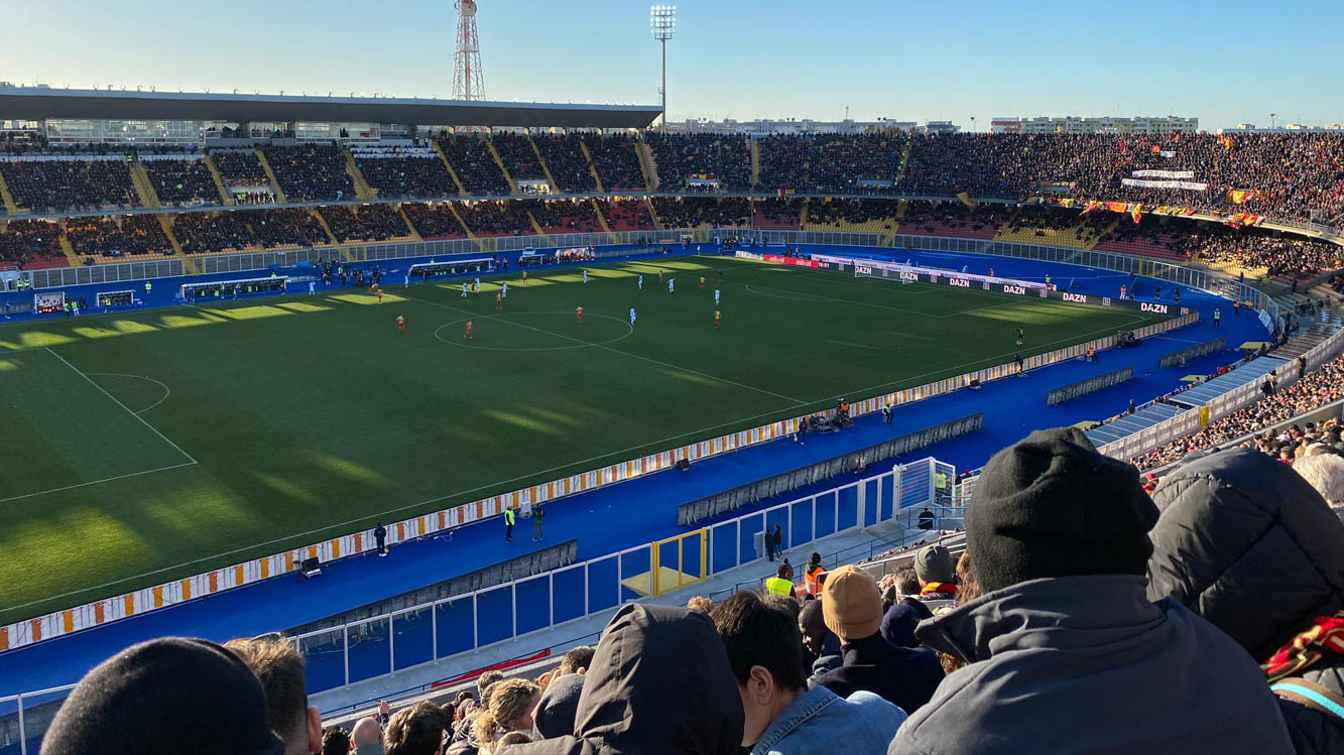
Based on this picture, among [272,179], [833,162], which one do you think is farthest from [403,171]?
[833,162]

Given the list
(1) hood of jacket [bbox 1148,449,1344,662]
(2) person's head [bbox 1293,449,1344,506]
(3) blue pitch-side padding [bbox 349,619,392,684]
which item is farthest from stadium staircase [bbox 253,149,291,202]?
(1) hood of jacket [bbox 1148,449,1344,662]

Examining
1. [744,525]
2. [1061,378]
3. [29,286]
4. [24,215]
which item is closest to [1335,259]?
[1061,378]

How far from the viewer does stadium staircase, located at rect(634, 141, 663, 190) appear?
10662cm

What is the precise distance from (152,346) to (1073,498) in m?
53.0

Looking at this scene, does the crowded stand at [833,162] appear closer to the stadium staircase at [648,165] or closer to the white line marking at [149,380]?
the stadium staircase at [648,165]

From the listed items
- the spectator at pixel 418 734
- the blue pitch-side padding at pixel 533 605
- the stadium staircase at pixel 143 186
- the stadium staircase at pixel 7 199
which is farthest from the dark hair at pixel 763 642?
the stadium staircase at pixel 143 186

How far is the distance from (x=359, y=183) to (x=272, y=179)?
23.5ft

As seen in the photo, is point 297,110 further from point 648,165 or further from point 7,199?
point 648,165

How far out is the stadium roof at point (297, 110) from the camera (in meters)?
77.4

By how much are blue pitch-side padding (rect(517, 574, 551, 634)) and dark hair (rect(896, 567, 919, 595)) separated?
12610 mm

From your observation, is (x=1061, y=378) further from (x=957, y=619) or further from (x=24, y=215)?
(x=24, y=215)

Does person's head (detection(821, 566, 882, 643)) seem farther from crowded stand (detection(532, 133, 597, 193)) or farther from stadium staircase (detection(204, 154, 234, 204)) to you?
crowded stand (detection(532, 133, 597, 193))

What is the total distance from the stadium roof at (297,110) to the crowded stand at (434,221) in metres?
9.83

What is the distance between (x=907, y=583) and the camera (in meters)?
11.1
